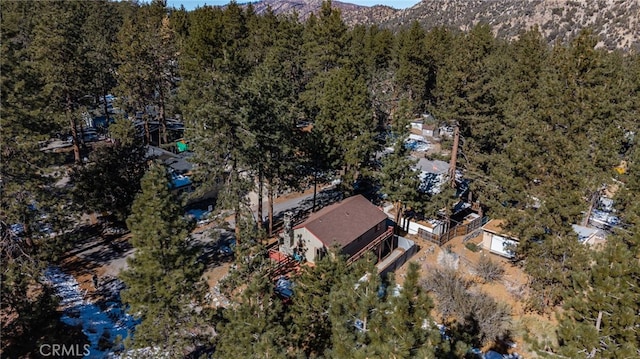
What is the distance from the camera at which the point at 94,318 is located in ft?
62.8

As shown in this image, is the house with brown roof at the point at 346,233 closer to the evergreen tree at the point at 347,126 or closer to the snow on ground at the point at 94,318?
the evergreen tree at the point at 347,126

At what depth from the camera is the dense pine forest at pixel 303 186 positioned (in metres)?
10.8

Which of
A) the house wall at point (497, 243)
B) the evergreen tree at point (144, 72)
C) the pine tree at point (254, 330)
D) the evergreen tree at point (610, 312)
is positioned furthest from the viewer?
the evergreen tree at point (144, 72)

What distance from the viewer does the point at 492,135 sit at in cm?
2816

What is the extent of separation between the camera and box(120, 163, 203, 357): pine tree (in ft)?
41.0

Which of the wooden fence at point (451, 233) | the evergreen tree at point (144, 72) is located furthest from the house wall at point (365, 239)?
the evergreen tree at point (144, 72)

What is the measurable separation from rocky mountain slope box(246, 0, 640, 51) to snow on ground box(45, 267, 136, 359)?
55.5 metres

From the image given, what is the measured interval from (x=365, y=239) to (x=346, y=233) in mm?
1686

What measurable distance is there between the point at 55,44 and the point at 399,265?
2929 cm

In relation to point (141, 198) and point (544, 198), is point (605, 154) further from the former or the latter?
point (141, 198)

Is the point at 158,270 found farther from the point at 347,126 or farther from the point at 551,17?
the point at 551,17

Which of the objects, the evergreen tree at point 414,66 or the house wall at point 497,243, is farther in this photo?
the evergreen tree at point 414,66

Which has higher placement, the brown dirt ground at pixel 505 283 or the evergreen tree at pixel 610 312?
the evergreen tree at pixel 610 312

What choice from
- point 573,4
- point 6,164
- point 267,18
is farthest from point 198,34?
point 573,4
